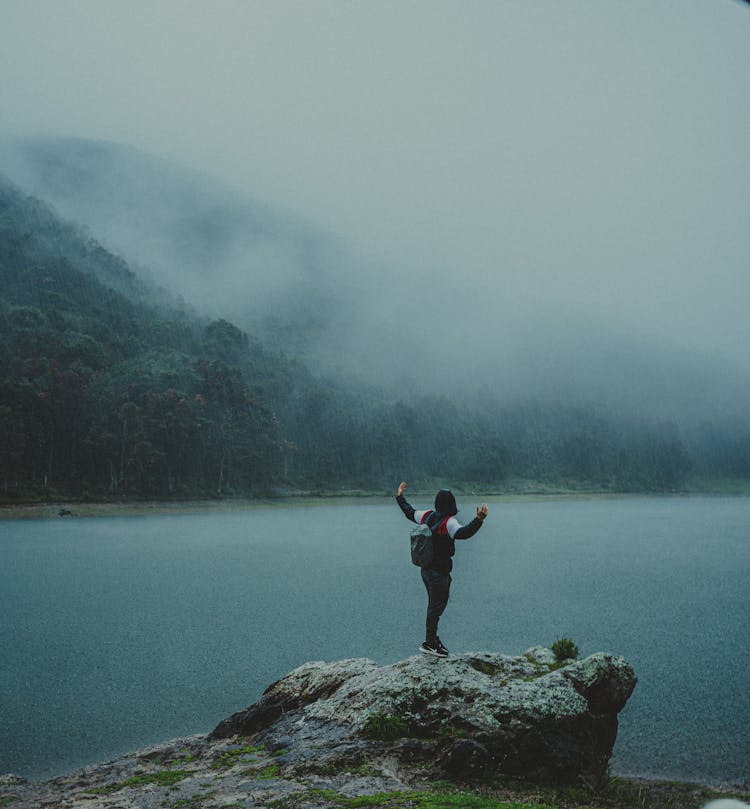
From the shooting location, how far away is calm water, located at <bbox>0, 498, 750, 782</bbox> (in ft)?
46.3

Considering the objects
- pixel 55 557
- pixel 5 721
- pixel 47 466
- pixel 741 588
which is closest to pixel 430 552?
pixel 5 721

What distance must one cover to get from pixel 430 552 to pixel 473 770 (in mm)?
3177

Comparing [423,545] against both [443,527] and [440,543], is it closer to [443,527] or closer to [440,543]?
[440,543]

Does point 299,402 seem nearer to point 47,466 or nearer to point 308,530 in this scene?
point 47,466

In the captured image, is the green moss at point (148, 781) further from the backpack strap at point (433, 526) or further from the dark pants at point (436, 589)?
the backpack strap at point (433, 526)

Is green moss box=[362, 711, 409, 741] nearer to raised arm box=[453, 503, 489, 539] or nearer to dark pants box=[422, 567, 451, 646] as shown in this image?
dark pants box=[422, 567, 451, 646]

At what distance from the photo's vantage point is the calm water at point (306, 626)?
1410 cm

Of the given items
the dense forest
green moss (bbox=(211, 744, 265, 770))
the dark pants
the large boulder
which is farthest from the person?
the dense forest

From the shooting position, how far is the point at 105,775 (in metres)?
9.81

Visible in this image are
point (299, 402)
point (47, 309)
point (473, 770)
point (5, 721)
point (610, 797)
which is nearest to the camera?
point (473, 770)

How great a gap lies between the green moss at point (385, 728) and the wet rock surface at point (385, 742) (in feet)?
0.05

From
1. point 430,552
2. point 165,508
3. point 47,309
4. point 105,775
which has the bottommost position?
point 165,508

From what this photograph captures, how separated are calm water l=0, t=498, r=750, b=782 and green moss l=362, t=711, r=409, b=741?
5792mm

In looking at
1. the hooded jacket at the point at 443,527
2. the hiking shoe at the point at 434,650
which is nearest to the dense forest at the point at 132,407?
the hiking shoe at the point at 434,650
